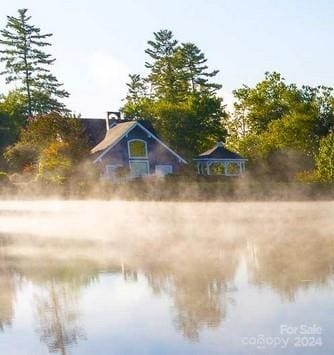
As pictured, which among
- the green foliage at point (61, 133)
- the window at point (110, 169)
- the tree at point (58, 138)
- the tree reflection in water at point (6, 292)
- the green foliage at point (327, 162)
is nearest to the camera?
the tree reflection in water at point (6, 292)

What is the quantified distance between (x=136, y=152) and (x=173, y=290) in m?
37.3

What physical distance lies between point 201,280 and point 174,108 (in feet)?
162

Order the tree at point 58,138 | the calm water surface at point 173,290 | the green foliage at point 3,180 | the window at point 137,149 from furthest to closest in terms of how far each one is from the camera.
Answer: the window at point 137,149 < the green foliage at point 3,180 < the tree at point 58,138 < the calm water surface at point 173,290

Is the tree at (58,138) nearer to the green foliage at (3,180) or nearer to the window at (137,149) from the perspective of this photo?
the green foliage at (3,180)

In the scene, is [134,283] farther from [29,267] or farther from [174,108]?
[174,108]

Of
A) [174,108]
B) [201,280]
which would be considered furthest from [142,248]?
[174,108]

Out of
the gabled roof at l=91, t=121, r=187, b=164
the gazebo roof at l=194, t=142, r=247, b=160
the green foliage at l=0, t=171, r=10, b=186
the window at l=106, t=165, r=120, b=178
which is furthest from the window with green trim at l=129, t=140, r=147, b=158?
the green foliage at l=0, t=171, r=10, b=186

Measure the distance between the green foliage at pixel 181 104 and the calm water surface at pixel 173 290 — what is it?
4158 cm

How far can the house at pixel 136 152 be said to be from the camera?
43.7 m

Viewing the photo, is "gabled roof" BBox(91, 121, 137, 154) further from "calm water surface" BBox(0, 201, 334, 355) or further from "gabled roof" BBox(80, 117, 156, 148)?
"calm water surface" BBox(0, 201, 334, 355)

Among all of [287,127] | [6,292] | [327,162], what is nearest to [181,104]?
[287,127]

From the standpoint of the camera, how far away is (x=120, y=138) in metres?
44.2

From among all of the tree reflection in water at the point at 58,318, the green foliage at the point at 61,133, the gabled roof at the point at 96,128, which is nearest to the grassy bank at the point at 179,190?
the green foliage at the point at 61,133

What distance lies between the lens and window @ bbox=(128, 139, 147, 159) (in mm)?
44906
